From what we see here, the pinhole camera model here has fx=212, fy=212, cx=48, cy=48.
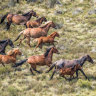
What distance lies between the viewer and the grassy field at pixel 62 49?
1088 centimetres

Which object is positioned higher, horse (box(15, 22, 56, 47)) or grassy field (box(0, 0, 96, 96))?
horse (box(15, 22, 56, 47))

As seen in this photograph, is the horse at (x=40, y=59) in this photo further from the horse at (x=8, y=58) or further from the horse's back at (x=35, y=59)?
the horse at (x=8, y=58)

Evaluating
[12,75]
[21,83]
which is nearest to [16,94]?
[21,83]

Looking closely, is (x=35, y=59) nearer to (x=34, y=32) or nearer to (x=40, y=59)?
(x=40, y=59)

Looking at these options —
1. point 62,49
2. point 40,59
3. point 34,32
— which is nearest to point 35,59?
point 40,59

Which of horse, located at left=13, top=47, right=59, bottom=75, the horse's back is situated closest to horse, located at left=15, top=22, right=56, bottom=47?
horse, located at left=13, top=47, right=59, bottom=75

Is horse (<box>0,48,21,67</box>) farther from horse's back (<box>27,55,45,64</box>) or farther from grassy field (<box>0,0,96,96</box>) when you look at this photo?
horse's back (<box>27,55,45,64</box>)

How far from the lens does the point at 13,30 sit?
19.8m

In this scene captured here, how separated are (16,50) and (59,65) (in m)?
3.01

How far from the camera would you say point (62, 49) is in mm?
16672

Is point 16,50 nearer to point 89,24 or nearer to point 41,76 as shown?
point 41,76

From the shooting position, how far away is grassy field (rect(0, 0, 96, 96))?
1088 cm

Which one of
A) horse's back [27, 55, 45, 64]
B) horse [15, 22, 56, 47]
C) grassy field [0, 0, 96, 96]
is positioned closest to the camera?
grassy field [0, 0, 96, 96]

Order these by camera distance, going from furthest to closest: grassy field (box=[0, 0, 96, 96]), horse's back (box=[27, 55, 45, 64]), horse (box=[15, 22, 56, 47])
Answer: horse (box=[15, 22, 56, 47]), horse's back (box=[27, 55, 45, 64]), grassy field (box=[0, 0, 96, 96])
